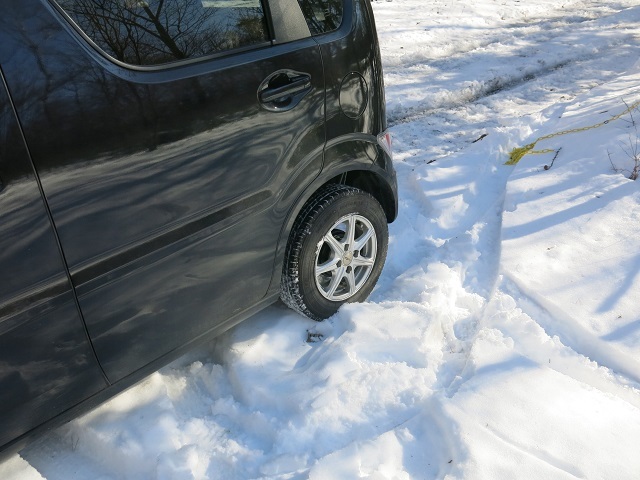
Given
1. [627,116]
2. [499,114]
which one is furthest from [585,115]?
[499,114]

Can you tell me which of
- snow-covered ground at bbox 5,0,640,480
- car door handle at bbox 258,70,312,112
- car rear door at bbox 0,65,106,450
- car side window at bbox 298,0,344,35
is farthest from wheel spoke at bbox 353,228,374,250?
car rear door at bbox 0,65,106,450

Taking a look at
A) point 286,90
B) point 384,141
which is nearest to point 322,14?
point 286,90

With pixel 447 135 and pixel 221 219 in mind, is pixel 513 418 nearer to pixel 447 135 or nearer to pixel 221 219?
pixel 221 219

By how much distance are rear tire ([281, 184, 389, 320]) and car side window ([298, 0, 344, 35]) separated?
0.73 meters

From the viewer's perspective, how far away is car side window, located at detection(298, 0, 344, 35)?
102 inches

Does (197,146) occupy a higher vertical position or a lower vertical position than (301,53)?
lower

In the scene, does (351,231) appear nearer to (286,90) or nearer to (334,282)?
(334,282)

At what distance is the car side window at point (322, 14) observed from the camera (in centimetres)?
259

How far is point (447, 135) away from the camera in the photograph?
5.13 meters

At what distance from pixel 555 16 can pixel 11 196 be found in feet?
28.9

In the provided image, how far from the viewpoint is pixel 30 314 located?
72.6 inches

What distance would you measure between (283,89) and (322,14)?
50cm

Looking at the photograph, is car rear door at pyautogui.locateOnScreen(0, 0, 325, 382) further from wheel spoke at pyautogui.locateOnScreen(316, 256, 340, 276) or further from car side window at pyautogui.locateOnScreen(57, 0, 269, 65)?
wheel spoke at pyautogui.locateOnScreen(316, 256, 340, 276)

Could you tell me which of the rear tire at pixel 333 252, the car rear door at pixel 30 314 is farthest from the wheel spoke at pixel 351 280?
the car rear door at pixel 30 314
